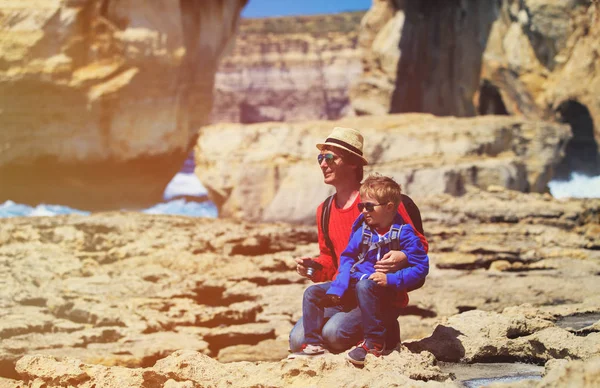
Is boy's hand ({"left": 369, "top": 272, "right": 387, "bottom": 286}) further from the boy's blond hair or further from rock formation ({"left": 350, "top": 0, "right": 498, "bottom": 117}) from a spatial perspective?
rock formation ({"left": 350, "top": 0, "right": 498, "bottom": 117})

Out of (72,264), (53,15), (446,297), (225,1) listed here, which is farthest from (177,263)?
A: (225,1)

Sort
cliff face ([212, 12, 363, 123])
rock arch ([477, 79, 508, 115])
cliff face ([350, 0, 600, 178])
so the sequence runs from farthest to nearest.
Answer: cliff face ([212, 12, 363, 123]), rock arch ([477, 79, 508, 115]), cliff face ([350, 0, 600, 178])

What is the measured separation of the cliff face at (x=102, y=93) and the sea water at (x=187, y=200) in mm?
468

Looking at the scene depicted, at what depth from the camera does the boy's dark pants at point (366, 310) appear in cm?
294

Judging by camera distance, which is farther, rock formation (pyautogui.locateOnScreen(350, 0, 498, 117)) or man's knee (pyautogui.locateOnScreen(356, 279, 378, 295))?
rock formation (pyautogui.locateOnScreen(350, 0, 498, 117))

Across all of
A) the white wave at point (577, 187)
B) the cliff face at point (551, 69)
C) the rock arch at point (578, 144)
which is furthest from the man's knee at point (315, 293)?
the cliff face at point (551, 69)

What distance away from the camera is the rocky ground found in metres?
3.23

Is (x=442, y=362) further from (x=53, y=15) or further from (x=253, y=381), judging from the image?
(x=53, y=15)

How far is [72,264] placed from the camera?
285 inches

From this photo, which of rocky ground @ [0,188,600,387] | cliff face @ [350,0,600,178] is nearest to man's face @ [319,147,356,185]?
rocky ground @ [0,188,600,387]

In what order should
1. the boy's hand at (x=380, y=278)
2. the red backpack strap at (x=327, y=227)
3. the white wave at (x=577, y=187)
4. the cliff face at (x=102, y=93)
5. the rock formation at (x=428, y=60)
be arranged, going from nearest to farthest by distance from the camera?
the boy's hand at (x=380, y=278)
the red backpack strap at (x=327, y=227)
the white wave at (x=577, y=187)
the cliff face at (x=102, y=93)
the rock formation at (x=428, y=60)

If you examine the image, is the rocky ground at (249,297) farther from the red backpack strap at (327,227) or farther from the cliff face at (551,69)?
the cliff face at (551,69)

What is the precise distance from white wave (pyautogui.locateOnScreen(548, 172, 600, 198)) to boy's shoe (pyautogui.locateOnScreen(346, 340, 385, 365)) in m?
6.11

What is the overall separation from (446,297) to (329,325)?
305 centimetres
